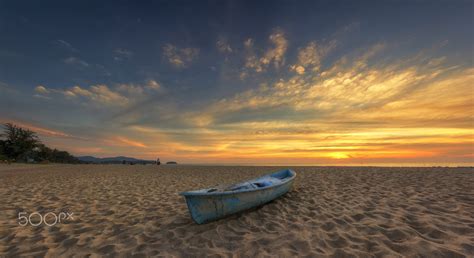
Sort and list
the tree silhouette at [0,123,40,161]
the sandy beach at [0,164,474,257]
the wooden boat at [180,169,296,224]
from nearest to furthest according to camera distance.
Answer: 1. the sandy beach at [0,164,474,257]
2. the wooden boat at [180,169,296,224]
3. the tree silhouette at [0,123,40,161]

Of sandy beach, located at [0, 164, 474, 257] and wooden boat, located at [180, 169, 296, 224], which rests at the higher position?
wooden boat, located at [180, 169, 296, 224]

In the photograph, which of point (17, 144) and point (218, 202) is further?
point (17, 144)

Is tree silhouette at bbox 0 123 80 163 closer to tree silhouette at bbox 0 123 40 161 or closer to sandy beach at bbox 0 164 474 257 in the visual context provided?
tree silhouette at bbox 0 123 40 161

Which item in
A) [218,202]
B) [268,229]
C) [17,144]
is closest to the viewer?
[268,229]

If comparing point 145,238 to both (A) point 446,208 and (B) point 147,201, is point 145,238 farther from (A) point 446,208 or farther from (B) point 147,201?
(A) point 446,208

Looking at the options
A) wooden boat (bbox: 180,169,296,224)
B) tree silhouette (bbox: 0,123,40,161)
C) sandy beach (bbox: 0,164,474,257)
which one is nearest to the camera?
sandy beach (bbox: 0,164,474,257)

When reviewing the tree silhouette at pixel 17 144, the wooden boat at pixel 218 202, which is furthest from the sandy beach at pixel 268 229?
the tree silhouette at pixel 17 144

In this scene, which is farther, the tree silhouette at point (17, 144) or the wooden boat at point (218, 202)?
the tree silhouette at point (17, 144)

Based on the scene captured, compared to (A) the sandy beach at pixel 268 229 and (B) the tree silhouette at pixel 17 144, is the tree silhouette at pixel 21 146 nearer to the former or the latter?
(B) the tree silhouette at pixel 17 144

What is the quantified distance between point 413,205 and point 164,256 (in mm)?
7126

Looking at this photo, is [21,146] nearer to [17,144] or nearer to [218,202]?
[17,144]

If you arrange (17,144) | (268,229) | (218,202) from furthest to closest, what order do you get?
(17,144) < (218,202) < (268,229)

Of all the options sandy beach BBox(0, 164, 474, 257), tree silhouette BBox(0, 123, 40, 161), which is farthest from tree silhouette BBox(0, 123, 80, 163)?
sandy beach BBox(0, 164, 474, 257)

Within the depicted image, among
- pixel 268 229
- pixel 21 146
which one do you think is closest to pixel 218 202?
pixel 268 229
